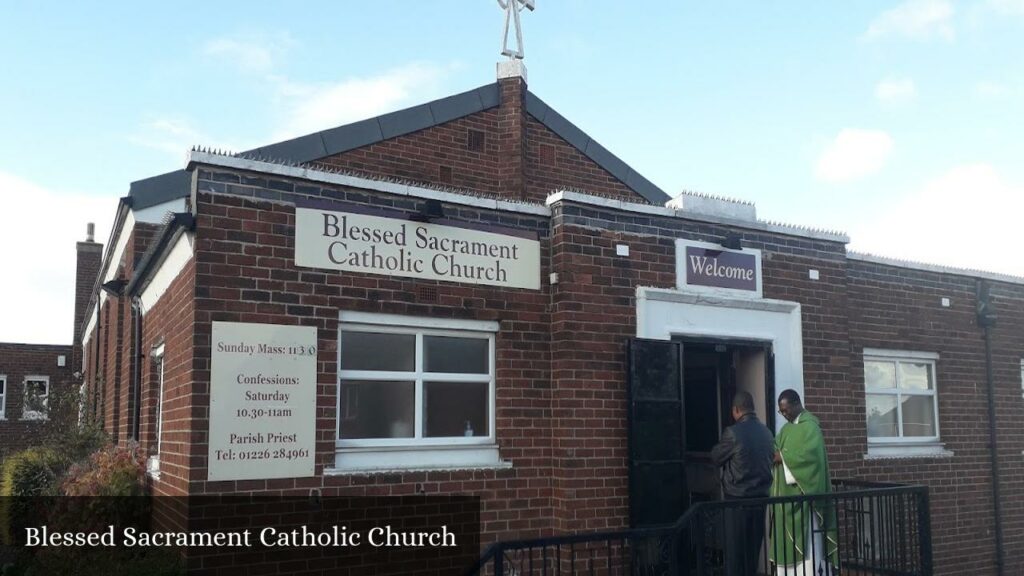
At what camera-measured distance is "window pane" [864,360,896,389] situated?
10.8 meters

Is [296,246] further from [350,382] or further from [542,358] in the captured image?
[542,358]

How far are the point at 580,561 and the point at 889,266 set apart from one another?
576cm

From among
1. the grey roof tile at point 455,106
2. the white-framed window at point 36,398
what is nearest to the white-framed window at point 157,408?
the grey roof tile at point 455,106

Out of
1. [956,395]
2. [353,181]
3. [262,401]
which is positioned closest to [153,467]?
Result: [262,401]

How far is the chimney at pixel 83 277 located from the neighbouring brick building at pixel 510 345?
60.1ft

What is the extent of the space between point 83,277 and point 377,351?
24146 mm

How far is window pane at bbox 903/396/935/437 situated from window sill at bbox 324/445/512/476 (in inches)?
233

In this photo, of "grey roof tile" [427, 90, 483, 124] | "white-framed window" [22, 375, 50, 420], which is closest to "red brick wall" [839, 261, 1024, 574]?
"grey roof tile" [427, 90, 483, 124]

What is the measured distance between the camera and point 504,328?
8.03 metres

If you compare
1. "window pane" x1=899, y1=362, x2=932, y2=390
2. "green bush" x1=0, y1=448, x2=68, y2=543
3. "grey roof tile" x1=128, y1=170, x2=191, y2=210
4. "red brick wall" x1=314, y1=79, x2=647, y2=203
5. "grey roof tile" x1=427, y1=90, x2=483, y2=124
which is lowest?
"green bush" x1=0, y1=448, x2=68, y2=543

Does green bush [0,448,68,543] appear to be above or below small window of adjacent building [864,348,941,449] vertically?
below

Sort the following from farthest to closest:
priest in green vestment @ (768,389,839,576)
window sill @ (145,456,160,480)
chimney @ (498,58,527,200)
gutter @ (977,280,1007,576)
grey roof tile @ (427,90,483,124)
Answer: chimney @ (498,58,527,200) < grey roof tile @ (427,90,483,124) < gutter @ (977,280,1007,576) < window sill @ (145,456,160,480) < priest in green vestment @ (768,389,839,576)

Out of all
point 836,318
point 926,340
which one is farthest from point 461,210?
point 926,340

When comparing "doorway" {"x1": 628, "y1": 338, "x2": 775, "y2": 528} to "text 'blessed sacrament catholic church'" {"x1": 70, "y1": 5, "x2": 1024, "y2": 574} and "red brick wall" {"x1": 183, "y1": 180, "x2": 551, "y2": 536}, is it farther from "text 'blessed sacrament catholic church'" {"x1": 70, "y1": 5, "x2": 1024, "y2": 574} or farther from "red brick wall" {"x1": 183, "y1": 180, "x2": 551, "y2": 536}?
"red brick wall" {"x1": 183, "y1": 180, "x2": 551, "y2": 536}
